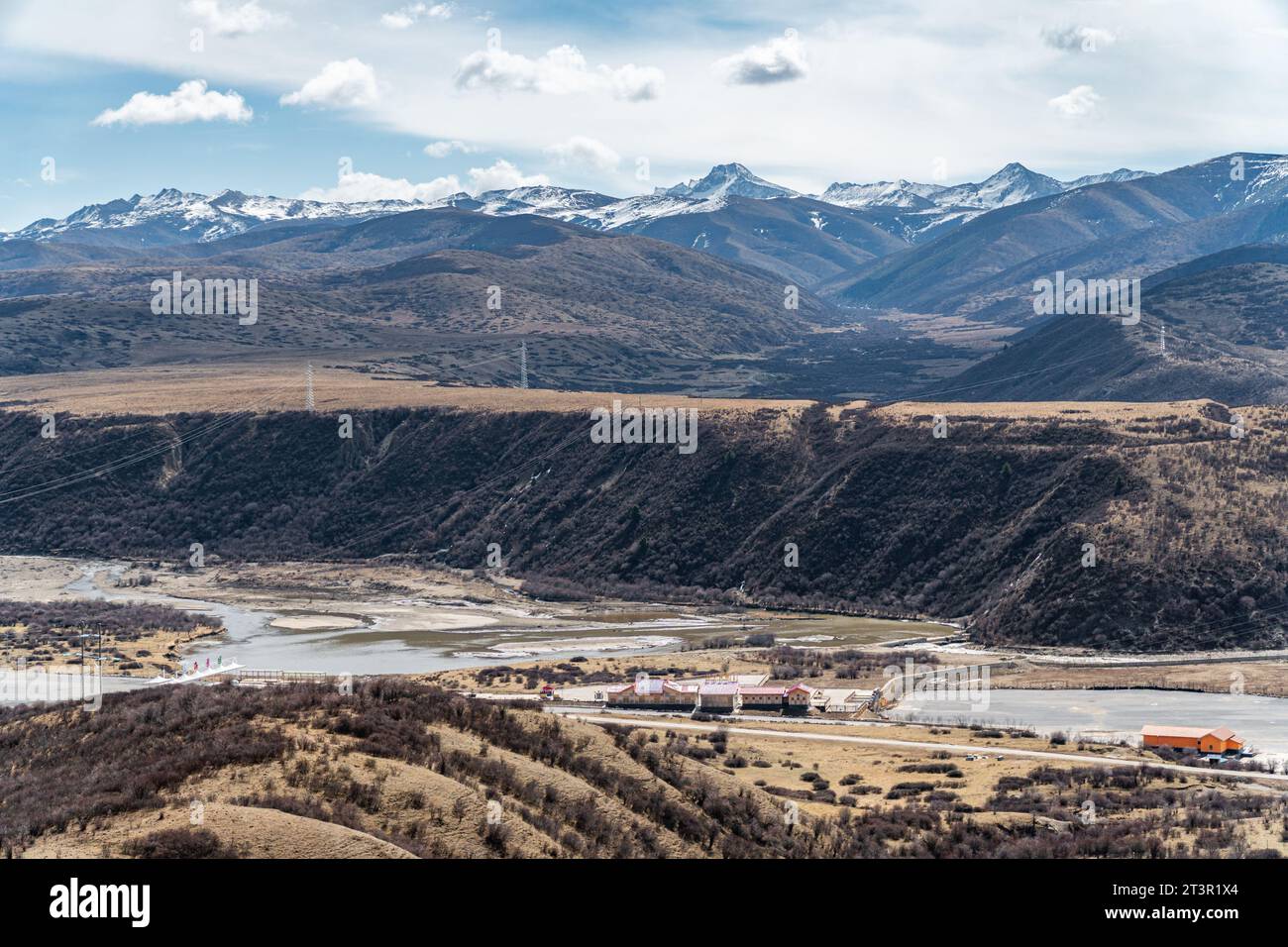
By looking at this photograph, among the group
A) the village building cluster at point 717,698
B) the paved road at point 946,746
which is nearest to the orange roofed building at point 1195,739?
the paved road at point 946,746

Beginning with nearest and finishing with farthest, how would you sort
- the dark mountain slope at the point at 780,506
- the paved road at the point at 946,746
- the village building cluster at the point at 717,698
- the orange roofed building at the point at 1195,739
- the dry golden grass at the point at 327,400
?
1. the paved road at the point at 946,746
2. the orange roofed building at the point at 1195,739
3. the village building cluster at the point at 717,698
4. the dark mountain slope at the point at 780,506
5. the dry golden grass at the point at 327,400

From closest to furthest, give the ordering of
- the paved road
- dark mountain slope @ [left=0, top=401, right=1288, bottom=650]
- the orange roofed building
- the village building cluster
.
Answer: the paved road
the orange roofed building
the village building cluster
dark mountain slope @ [left=0, top=401, right=1288, bottom=650]

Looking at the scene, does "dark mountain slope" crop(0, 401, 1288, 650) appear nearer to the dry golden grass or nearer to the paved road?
the dry golden grass

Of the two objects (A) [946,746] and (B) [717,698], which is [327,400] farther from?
(A) [946,746]

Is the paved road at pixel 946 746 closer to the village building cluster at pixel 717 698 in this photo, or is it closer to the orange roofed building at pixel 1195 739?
the orange roofed building at pixel 1195 739

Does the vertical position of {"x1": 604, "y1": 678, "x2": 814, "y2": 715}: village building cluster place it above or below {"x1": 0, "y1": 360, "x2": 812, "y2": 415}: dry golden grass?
below

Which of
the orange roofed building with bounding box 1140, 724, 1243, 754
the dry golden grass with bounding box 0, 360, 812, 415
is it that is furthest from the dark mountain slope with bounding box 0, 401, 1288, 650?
the orange roofed building with bounding box 1140, 724, 1243, 754
